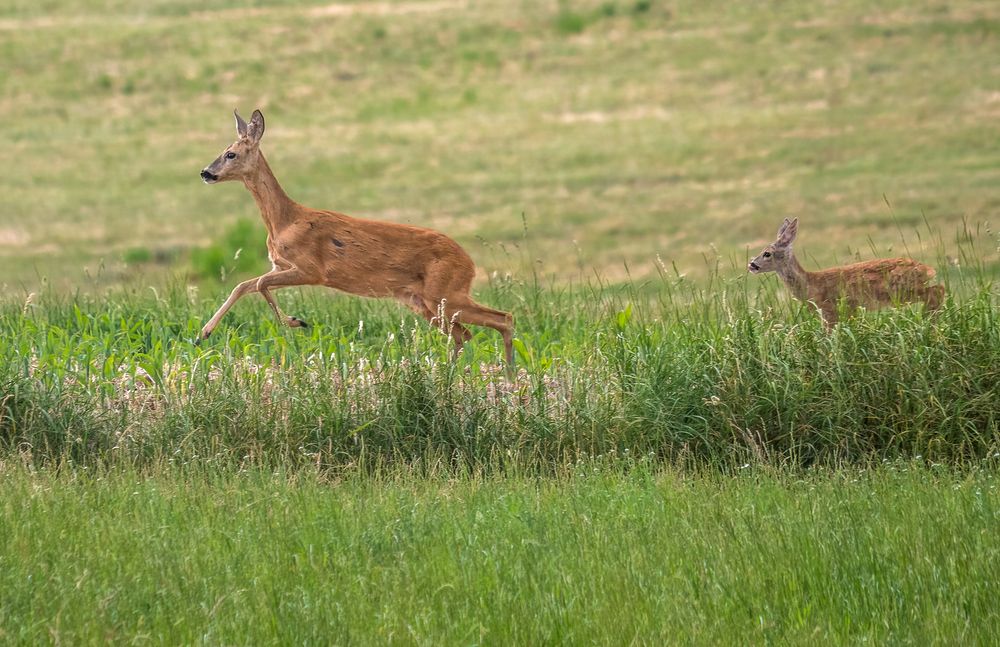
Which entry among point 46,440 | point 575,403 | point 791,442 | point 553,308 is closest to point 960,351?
point 791,442

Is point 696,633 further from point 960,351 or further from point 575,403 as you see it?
point 960,351

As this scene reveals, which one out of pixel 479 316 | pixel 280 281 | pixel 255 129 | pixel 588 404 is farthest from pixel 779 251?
pixel 255 129

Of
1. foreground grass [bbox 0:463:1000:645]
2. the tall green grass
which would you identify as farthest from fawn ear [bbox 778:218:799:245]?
foreground grass [bbox 0:463:1000:645]

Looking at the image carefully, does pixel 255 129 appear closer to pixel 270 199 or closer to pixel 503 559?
pixel 270 199

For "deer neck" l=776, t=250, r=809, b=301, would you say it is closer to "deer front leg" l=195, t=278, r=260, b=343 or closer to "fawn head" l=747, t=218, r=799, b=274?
"fawn head" l=747, t=218, r=799, b=274

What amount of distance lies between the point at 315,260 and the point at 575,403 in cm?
230

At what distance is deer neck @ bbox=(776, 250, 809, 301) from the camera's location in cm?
1029

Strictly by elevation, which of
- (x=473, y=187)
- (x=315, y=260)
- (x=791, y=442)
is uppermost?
(x=315, y=260)

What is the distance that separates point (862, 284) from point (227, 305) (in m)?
3.72

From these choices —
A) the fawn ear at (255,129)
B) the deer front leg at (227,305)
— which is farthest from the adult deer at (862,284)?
the fawn ear at (255,129)

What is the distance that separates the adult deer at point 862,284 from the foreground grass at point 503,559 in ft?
6.74

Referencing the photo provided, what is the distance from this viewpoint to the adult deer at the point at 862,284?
959 cm

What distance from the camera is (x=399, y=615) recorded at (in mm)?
5852

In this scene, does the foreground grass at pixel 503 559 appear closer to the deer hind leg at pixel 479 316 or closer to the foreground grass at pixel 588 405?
the foreground grass at pixel 588 405
